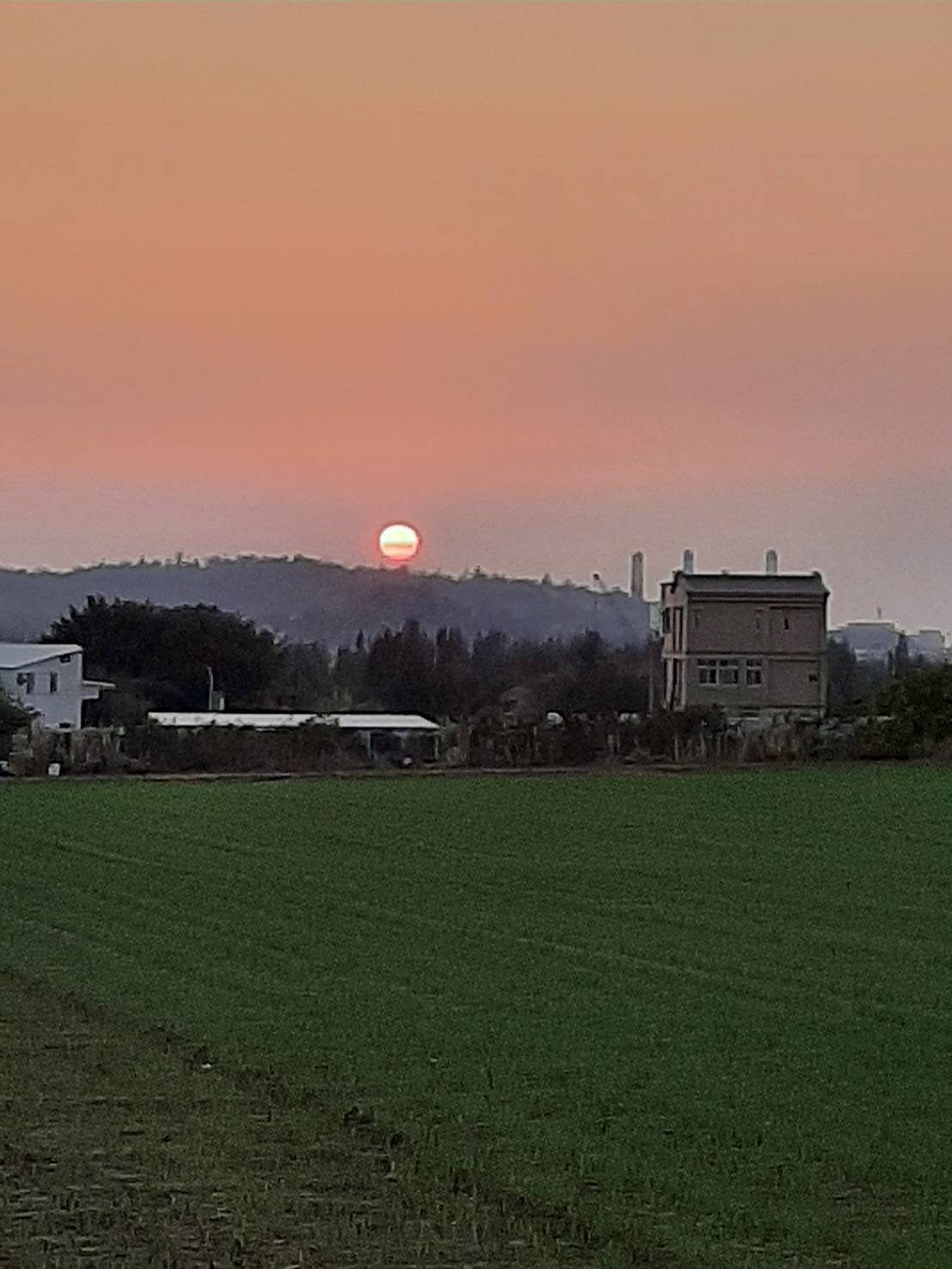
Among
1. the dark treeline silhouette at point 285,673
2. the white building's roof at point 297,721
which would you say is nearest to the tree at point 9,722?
the white building's roof at point 297,721

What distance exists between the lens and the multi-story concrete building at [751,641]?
82750mm

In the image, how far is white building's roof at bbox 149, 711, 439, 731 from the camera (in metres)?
57.2

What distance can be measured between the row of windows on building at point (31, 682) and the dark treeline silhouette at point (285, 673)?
2235 mm

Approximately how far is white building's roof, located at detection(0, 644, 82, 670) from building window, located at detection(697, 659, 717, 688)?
22125mm

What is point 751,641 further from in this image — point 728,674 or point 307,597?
point 307,597

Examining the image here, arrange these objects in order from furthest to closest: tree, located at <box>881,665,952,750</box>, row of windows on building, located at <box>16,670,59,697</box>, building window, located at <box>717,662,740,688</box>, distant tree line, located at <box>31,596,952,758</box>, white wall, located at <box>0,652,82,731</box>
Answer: building window, located at <box>717,662,740,688</box>, distant tree line, located at <box>31,596,952,758</box>, row of windows on building, located at <box>16,670,59,697</box>, white wall, located at <box>0,652,82,731</box>, tree, located at <box>881,665,952,750</box>

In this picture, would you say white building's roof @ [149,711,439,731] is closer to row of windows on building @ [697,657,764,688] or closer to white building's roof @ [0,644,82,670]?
white building's roof @ [0,644,82,670]

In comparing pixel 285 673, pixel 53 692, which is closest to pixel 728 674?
pixel 285 673

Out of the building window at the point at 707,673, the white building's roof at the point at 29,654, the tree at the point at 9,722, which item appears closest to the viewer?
the tree at the point at 9,722

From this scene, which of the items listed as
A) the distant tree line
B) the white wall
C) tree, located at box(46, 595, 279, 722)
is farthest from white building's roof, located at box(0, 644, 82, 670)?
→ tree, located at box(46, 595, 279, 722)

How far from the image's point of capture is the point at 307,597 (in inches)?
5399

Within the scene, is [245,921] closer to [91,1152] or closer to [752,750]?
[91,1152]

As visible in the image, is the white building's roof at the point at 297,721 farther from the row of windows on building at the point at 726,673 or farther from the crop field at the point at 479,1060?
the crop field at the point at 479,1060

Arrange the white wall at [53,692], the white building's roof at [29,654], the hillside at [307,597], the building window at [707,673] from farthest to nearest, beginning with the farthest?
the hillside at [307,597]
the building window at [707,673]
the white building's roof at [29,654]
the white wall at [53,692]
